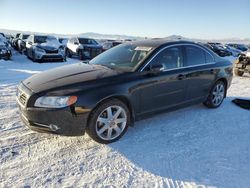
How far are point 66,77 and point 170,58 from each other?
193 centimetres

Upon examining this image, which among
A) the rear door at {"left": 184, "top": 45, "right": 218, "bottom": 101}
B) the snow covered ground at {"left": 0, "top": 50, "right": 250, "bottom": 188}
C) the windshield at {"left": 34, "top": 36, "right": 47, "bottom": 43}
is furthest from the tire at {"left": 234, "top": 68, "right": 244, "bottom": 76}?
the windshield at {"left": 34, "top": 36, "right": 47, "bottom": 43}

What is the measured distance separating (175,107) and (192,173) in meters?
1.78

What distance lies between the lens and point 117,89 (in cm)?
387

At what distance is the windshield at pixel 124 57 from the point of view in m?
4.45

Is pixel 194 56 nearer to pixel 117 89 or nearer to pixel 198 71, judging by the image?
pixel 198 71

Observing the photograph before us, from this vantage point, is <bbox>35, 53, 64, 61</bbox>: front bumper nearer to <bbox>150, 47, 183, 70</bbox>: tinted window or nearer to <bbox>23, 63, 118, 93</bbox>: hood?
<bbox>23, 63, 118, 93</bbox>: hood

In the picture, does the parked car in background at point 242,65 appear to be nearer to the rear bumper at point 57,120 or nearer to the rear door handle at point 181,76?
the rear door handle at point 181,76

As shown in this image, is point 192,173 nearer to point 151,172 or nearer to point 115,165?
point 151,172

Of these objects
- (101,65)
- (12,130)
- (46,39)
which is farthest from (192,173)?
(46,39)

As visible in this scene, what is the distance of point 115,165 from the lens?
133 inches

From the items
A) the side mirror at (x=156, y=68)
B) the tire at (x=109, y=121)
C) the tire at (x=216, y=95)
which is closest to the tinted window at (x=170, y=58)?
the side mirror at (x=156, y=68)

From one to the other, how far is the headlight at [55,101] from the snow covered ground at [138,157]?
0.66 metres

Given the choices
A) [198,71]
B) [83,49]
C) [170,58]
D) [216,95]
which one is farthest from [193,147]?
[83,49]

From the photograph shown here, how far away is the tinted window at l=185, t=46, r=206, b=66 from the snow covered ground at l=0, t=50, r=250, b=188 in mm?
1177
